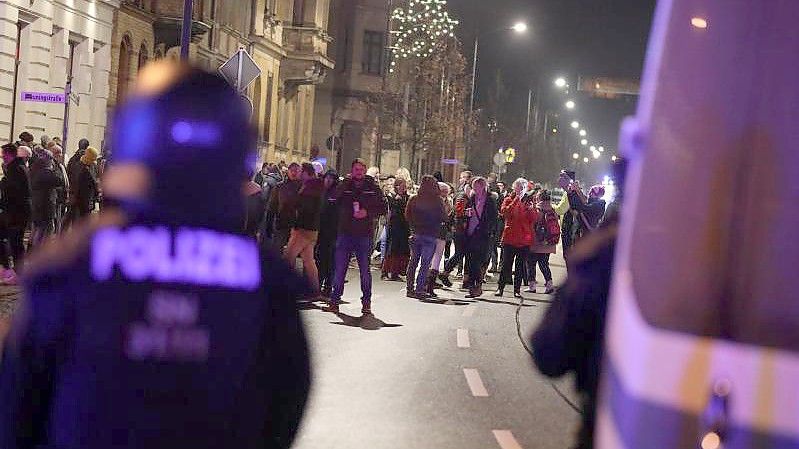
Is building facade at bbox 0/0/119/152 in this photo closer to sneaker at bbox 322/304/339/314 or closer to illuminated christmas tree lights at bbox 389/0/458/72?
sneaker at bbox 322/304/339/314

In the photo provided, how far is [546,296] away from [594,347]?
61.4 feet

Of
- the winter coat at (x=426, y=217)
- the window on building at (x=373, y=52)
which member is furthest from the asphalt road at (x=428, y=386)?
the window on building at (x=373, y=52)

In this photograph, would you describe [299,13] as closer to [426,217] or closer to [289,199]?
[426,217]

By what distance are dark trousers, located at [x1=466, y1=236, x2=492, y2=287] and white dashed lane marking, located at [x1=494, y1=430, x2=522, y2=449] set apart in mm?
11852

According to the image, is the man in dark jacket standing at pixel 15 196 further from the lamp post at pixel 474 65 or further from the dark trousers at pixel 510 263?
the lamp post at pixel 474 65

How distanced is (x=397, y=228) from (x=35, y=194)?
299 inches

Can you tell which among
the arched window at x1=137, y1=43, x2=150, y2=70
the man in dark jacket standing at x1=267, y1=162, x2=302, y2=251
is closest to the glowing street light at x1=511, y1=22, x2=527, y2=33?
the arched window at x1=137, y1=43, x2=150, y2=70

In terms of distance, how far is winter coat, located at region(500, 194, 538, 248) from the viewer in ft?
70.6

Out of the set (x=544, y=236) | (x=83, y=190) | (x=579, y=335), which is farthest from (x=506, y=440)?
(x=544, y=236)

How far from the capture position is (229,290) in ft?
9.66

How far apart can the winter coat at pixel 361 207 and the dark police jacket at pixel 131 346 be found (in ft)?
44.7

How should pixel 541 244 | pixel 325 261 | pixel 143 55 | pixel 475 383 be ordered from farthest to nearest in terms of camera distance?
pixel 143 55 → pixel 541 244 → pixel 325 261 → pixel 475 383

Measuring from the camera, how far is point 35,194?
1789cm

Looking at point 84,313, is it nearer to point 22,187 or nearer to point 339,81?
point 22,187
